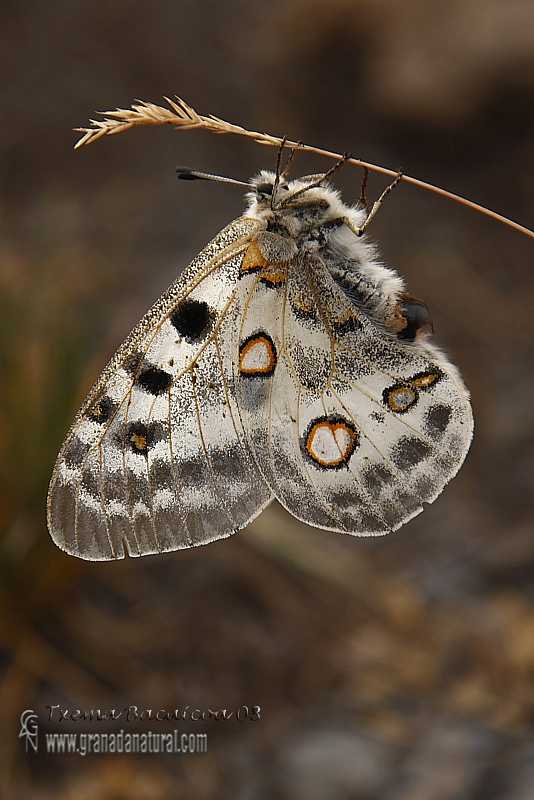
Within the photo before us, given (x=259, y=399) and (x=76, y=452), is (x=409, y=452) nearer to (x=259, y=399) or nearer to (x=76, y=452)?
(x=259, y=399)

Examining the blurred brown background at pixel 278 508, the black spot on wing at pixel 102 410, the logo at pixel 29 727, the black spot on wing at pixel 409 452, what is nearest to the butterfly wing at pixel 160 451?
the black spot on wing at pixel 102 410

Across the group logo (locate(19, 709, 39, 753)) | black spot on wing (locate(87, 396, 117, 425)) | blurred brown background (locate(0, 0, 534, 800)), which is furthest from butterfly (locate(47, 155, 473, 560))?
logo (locate(19, 709, 39, 753))

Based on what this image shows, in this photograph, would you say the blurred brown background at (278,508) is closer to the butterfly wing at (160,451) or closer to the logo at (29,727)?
the logo at (29,727)

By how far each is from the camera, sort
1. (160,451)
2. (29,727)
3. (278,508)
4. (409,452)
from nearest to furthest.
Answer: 1. (409,452)
2. (160,451)
3. (29,727)
4. (278,508)

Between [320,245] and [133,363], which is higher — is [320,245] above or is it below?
above

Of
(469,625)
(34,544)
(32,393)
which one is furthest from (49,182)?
(469,625)

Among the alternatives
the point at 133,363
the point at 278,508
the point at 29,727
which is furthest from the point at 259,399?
the point at 278,508
